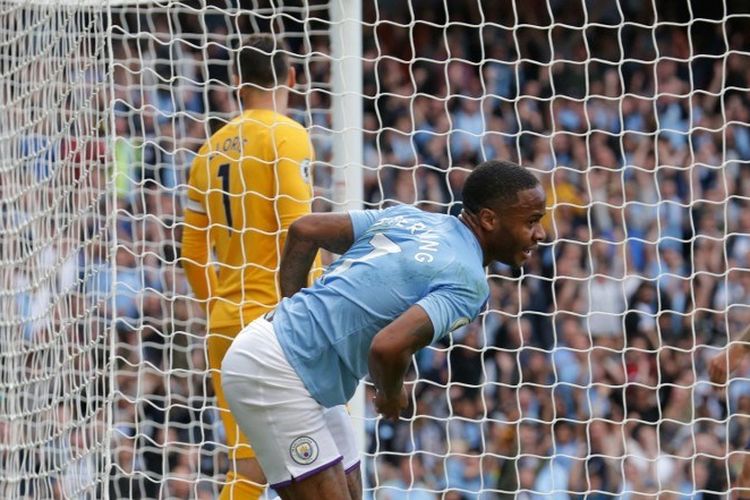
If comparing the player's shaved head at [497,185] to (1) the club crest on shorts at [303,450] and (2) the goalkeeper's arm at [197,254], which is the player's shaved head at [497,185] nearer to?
(1) the club crest on shorts at [303,450]

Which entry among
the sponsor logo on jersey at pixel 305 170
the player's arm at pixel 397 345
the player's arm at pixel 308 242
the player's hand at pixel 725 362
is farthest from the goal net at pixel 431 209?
the player's arm at pixel 397 345

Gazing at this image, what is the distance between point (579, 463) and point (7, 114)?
351 centimetres

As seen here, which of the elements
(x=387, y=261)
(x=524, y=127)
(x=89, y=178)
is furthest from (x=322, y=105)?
(x=387, y=261)

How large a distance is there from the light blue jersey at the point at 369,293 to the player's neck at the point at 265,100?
4.62 ft

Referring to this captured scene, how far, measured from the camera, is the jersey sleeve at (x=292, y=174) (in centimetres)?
562

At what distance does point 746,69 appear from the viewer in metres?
10.0

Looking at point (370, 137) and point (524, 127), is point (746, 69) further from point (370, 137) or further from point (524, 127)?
point (370, 137)

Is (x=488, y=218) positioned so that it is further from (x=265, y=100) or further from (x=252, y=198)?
(x=265, y=100)

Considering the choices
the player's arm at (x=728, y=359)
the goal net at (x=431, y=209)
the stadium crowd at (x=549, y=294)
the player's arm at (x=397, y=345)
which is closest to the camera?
the player's arm at (x=397, y=345)

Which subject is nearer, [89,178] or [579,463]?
[89,178]

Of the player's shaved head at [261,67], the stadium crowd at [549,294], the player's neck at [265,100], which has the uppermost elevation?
the player's shaved head at [261,67]

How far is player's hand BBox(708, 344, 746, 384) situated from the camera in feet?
17.5

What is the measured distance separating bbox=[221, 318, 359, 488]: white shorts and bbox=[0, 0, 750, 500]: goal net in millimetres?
1445

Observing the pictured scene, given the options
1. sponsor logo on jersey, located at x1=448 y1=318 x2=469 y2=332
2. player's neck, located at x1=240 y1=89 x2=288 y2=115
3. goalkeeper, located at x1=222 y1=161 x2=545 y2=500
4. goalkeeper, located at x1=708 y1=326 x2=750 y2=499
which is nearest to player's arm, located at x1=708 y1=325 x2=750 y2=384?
goalkeeper, located at x1=708 y1=326 x2=750 y2=499
